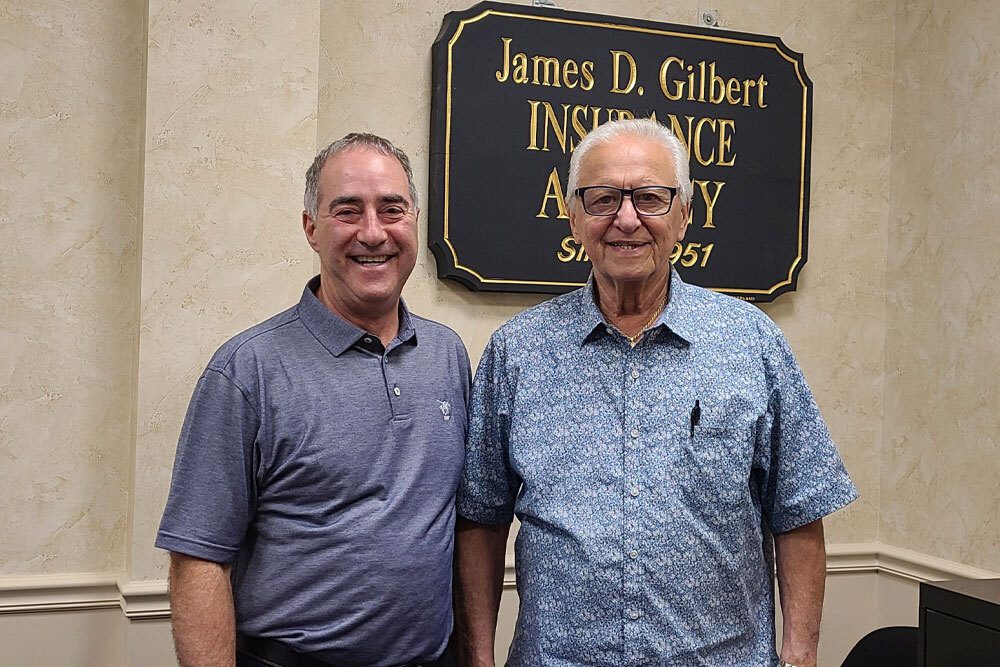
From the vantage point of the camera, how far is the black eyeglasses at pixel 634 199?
177 cm

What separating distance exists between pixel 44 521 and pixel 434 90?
1.35 m

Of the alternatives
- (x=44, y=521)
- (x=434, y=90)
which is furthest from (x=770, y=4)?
(x=44, y=521)

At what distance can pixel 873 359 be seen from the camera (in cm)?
312

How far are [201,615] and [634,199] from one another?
941mm

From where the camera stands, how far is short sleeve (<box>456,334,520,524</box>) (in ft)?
6.12

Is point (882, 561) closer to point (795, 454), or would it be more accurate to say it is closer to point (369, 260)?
point (795, 454)

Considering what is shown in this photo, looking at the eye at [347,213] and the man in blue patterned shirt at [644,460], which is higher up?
the eye at [347,213]

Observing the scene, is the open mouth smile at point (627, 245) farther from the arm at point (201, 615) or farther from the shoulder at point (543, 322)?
the arm at point (201, 615)

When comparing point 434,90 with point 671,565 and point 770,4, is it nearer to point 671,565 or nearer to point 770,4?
point 770,4

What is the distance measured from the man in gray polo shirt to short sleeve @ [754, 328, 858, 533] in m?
0.55

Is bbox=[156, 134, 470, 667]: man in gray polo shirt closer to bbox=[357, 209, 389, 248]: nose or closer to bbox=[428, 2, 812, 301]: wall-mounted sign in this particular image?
bbox=[357, 209, 389, 248]: nose

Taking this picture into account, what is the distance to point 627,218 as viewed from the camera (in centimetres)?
176

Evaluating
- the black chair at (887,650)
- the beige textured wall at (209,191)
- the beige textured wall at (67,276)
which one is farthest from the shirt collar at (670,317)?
the beige textured wall at (67,276)

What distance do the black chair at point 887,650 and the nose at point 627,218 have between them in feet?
3.77
